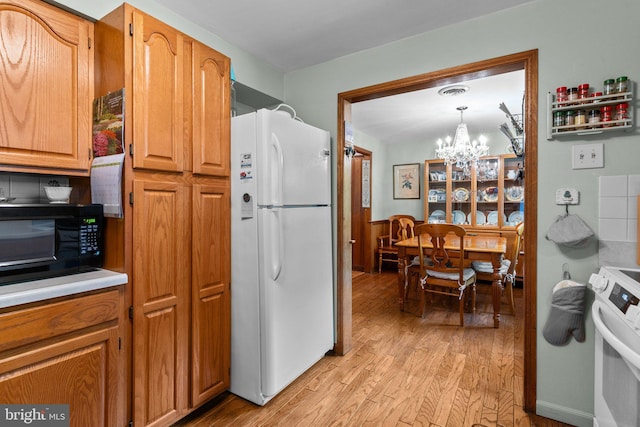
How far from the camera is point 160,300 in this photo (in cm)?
157

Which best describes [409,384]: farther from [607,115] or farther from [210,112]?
[210,112]

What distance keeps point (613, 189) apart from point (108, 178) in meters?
2.48

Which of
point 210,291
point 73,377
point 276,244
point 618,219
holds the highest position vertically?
point 618,219

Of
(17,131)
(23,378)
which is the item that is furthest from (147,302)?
(17,131)

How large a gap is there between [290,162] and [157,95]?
0.80m

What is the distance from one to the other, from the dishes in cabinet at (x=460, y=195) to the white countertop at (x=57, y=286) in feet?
16.0

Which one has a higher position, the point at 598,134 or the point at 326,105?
the point at 326,105

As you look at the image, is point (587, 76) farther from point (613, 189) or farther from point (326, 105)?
point (326, 105)

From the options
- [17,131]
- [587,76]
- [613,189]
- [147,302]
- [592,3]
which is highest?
[592,3]

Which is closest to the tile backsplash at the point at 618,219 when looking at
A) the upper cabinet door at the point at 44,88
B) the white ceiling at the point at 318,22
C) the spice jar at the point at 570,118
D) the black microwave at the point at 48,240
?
the spice jar at the point at 570,118

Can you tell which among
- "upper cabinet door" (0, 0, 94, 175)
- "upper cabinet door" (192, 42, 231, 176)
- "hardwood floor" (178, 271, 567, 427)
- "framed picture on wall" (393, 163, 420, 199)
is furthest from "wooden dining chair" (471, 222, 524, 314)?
"upper cabinet door" (0, 0, 94, 175)

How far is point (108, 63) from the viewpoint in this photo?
1.53 m

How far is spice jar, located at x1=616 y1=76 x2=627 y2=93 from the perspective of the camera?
153 centimetres

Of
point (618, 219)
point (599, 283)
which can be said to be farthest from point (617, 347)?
point (618, 219)
